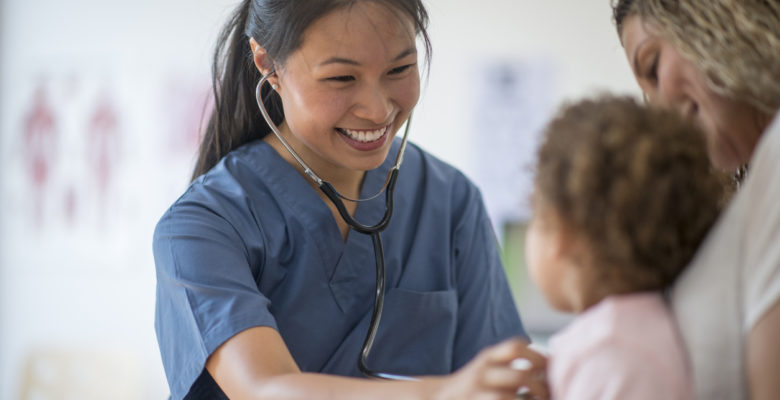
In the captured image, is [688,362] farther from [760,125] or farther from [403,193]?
[403,193]

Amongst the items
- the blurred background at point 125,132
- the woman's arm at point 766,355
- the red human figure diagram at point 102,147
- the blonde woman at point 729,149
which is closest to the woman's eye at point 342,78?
the blonde woman at point 729,149

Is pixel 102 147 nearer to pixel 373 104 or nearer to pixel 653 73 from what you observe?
pixel 373 104

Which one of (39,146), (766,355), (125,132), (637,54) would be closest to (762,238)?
(766,355)

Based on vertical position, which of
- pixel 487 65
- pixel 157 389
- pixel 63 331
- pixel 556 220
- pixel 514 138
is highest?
pixel 556 220

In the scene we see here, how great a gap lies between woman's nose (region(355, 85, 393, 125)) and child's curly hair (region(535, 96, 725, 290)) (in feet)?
1.64

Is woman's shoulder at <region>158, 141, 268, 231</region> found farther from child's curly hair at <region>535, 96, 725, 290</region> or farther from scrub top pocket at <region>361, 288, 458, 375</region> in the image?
child's curly hair at <region>535, 96, 725, 290</region>

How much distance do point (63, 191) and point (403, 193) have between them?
9.07 ft

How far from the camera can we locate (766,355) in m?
0.63

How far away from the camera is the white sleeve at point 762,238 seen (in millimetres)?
633

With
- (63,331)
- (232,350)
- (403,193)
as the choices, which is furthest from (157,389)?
(232,350)

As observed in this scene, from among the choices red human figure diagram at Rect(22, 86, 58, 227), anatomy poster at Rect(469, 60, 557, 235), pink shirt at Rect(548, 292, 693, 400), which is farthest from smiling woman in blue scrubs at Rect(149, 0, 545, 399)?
red human figure diagram at Rect(22, 86, 58, 227)

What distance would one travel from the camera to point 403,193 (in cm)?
140

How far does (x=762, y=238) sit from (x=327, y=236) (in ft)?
2.46

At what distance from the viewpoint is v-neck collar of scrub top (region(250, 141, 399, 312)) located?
126 centimetres
